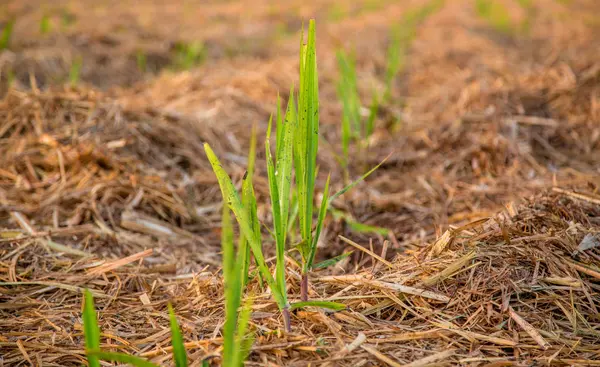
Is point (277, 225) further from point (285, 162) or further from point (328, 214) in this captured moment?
point (328, 214)

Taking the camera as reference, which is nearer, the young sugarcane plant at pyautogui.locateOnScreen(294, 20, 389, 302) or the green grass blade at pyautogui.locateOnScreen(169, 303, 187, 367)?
the green grass blade at pyautogui.locateOnScreen(169, 303, 187, 367)

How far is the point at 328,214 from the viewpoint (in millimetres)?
1797

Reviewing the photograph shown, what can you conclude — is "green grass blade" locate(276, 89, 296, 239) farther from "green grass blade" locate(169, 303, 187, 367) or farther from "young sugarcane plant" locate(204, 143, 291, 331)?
"green grass blade" locate(169, 303, 187, 367)

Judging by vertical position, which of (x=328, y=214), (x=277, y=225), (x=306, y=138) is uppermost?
(x=306, y=138)

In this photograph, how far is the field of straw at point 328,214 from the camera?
972 millimetres

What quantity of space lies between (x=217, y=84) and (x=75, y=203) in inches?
71.4

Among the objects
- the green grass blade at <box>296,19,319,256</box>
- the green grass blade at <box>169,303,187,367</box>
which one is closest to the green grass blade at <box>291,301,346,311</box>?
the green grass blade at <box>296,19,319,256</box>

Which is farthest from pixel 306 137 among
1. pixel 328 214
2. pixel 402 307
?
pixel 328 214

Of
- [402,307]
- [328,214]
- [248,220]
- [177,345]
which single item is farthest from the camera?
[328,214]

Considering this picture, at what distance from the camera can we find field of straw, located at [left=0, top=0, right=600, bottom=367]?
97cm

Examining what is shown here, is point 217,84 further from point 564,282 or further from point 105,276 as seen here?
point 564,282

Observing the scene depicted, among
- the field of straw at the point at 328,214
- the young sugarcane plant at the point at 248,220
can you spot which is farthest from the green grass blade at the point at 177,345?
the young sugarcane plant at the point at 248,220

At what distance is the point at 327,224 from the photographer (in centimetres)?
177

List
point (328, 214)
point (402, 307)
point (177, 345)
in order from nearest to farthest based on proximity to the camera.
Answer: point (177, 345), point (402, 307), point (328, 214)
